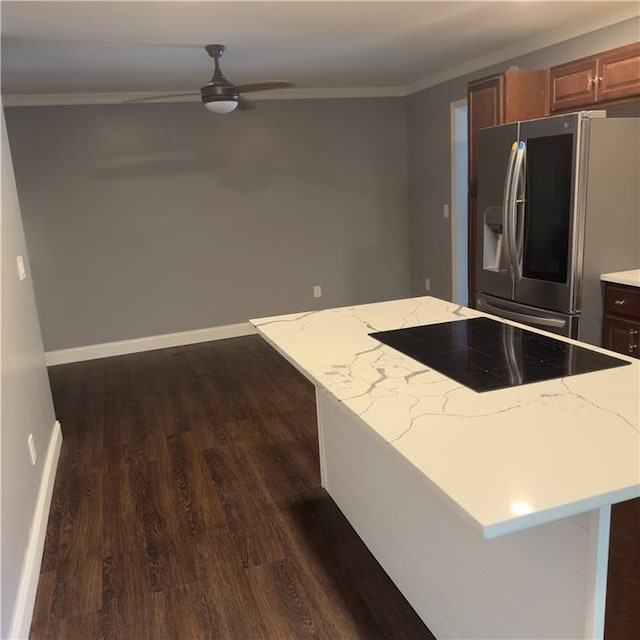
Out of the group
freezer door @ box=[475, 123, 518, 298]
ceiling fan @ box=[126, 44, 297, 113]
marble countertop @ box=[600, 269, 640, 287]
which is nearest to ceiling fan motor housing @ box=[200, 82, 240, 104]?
ceiling fan @ box=[126, 44, 297, 113]

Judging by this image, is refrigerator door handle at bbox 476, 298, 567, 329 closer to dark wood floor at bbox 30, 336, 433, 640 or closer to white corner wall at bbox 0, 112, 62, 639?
dark wood floor at bbox 30, 336, 433, 640

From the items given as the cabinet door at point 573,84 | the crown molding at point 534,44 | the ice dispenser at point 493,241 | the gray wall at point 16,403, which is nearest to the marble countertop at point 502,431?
the gray wall at point 16,403

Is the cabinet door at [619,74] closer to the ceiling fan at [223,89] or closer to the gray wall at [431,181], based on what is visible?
the gray wall at [431,181]

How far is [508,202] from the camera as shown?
3.17m

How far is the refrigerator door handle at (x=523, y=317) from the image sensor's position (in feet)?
9.88

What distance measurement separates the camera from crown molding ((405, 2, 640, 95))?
3096 mm

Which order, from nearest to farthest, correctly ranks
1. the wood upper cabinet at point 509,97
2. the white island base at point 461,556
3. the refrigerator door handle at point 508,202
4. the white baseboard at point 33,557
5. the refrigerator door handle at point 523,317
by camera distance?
1. the white island base at point 461,556
2. the white baseboard at point 33,557
3. the refrigerator door handle at point 523,317
4. the refrigerator door handle at point 508,202
5. the wood upper cabinet at point 509,97

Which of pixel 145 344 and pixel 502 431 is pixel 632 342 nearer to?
pixel 502 431

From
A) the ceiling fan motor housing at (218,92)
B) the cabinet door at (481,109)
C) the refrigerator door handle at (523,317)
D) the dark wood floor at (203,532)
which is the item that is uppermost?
the ceiling fan motor housing at (218,92)

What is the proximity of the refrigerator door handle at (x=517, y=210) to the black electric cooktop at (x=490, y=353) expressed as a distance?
46.3 inches

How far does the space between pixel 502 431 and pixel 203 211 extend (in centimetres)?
435

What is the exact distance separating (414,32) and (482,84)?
1.80 feet

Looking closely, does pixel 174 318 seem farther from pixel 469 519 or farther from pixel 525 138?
pixel 469 519

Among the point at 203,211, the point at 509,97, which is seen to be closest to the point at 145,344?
the point at 203,211
